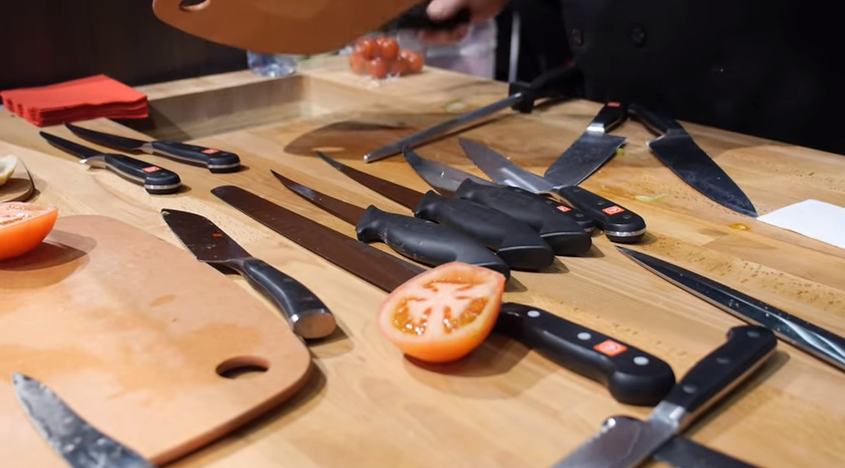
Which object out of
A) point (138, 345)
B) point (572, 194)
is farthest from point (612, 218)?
point (138, 345)

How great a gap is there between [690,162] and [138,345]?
710mm

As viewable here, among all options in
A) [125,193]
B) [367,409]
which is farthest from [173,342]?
[125,193]

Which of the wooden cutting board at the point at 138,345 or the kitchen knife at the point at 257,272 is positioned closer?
the wooden cutting board at the point at 138,345

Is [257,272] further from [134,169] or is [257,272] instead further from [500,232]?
[134,169]

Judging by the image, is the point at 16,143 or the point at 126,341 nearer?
the point at 126,341

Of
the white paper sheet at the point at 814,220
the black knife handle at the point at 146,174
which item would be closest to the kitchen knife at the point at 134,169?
the black knife handle at the point at 146,174

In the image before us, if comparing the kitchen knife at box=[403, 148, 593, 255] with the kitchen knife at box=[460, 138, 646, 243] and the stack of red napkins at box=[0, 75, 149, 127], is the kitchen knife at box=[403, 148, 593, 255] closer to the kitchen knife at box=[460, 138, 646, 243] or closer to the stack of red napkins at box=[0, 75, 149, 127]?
the kitchen knife at box=[460, 138, 646, 243]

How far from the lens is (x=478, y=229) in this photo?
0.72 meters

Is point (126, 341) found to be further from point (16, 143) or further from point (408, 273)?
point (16, 143)

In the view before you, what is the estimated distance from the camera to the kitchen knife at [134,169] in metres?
0.91

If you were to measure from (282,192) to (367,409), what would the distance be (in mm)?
460

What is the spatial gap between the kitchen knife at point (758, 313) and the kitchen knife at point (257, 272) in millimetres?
311

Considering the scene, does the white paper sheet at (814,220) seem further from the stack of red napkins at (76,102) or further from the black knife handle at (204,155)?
the stack of red napkins at (76,102)

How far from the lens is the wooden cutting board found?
19.4 inches
